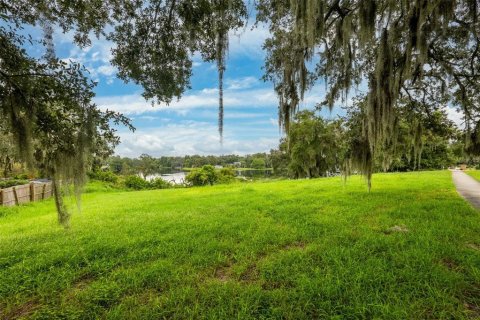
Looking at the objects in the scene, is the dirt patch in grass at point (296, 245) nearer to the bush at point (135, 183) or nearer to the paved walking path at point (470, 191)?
the paved walking path at point (470, 191)

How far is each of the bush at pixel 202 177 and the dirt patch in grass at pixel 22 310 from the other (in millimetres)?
30258

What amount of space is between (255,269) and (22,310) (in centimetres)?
288

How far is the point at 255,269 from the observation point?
3820 mm

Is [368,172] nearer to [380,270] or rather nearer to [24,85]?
[380,270]

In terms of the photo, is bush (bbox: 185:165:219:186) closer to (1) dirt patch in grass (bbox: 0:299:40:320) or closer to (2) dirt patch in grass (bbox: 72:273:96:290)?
(2) dirt patch in grass (bbox: 72:273:96:290)

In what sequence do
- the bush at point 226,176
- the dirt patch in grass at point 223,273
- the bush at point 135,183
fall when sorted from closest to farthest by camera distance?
the dirt patch in grass at point 223,273, the bush at point 135,183, the bush at point 226,176

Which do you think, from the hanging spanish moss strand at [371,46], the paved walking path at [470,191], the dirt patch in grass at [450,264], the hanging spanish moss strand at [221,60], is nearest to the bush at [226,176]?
the paved walking path at [470,191]

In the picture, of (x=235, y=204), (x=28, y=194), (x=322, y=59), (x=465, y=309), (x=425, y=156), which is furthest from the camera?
(x=425, y=156)

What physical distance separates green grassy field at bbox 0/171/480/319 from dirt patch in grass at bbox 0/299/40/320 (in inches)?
0.6

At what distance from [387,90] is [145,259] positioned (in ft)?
20.0

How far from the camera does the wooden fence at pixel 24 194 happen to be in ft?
39.2

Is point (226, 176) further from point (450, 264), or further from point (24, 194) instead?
point (450, 264)

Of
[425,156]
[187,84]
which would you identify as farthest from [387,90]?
[425,156]

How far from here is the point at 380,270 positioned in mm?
3529
